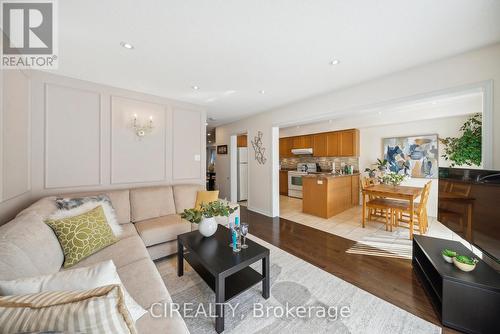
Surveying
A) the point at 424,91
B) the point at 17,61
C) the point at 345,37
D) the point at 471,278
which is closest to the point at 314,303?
the point at 471,278

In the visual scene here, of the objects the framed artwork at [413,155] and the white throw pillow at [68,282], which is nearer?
the white throw pillow at [68,282]

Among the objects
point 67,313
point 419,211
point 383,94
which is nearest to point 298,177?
point 419,211

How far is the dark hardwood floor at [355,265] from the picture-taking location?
1.71 meters

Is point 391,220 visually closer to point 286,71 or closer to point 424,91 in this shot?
point 424,91

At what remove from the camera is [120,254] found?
1706mm

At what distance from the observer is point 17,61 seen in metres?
1.91

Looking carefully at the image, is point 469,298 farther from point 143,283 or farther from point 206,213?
point 143,283

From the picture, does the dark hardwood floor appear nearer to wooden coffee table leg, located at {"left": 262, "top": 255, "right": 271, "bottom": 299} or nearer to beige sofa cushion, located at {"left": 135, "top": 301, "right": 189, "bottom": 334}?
wooden coffee table leg, located at {"left": 262, "top": 255, "right": 271, "bottom": 299}

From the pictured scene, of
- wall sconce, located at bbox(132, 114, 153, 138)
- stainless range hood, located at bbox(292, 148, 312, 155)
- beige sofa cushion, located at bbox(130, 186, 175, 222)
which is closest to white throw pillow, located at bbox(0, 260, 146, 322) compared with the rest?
beige sofa cushion, located at bbox(130, 186, 175, 222)

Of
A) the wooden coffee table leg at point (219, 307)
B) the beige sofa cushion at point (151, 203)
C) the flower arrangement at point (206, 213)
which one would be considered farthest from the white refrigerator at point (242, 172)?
the wooden coffee table leg at point (219, 307)

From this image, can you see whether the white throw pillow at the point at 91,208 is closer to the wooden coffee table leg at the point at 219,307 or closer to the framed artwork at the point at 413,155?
the wooden coffee table leg at the point at 219,307

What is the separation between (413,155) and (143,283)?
5.51 meters

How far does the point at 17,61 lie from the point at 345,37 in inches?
129

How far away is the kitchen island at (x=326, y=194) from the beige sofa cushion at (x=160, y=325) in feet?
12.0
